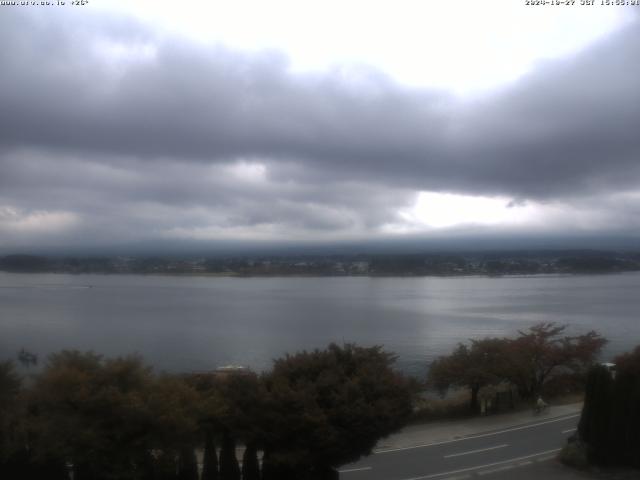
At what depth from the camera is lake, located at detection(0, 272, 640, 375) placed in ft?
145

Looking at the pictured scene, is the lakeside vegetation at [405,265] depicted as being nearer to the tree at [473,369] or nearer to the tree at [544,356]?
the tree at [544,356]

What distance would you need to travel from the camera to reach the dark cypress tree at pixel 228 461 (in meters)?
11.9

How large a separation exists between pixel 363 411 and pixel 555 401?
15803mm

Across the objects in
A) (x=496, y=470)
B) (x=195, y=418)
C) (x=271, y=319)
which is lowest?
(x=271, y=319)

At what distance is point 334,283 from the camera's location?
122m

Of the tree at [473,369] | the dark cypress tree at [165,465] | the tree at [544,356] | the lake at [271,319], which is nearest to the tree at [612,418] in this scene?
the tree at [473,369]

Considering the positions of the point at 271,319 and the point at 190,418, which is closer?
the point at 190,418

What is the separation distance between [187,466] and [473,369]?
13844 mm

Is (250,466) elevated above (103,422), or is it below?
below

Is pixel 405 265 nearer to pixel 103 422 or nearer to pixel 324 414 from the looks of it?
pixel 324 414

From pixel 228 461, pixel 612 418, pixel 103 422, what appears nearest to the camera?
pixel 103 422

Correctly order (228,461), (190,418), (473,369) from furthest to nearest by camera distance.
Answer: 1. (473,369)
2. (228,461)
3. (190,418)

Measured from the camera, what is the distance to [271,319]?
63094mm

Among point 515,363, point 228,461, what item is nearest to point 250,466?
point 228,461
